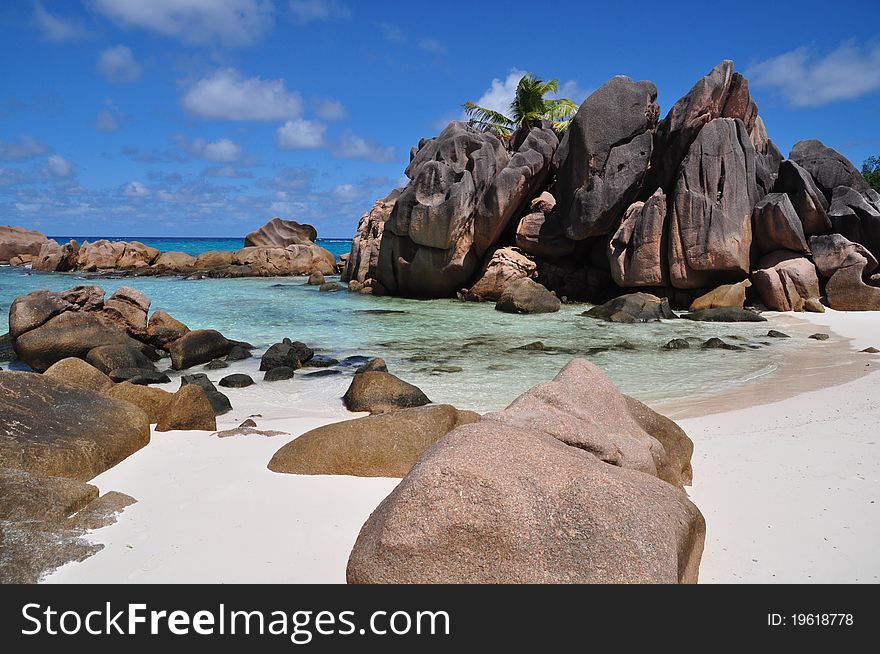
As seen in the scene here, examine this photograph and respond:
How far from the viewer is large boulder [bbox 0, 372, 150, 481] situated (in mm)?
5075

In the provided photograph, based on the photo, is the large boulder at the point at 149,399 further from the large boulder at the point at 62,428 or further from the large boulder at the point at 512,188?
the large boulder at the point at 512,188

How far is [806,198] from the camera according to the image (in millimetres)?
20297

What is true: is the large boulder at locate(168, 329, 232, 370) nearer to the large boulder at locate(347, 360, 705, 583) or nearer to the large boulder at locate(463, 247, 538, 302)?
the large boulder at locate(347, 360, 705, 583)

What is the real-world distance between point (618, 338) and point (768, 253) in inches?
346

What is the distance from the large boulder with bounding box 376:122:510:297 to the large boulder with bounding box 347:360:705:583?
67.1 feet

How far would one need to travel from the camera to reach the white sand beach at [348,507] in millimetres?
3715

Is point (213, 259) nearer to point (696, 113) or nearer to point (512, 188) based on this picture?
point (512, 188)

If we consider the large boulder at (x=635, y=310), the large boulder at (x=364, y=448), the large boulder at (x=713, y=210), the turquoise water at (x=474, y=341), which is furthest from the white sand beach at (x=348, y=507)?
the large boulder at (x=713, y=210)

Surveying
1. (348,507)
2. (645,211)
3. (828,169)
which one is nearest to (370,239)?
(645,211)

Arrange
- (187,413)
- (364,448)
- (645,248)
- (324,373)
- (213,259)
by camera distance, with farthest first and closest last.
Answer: (213,259) → (645,248) → (324,373) → (187,413) → (364,448)

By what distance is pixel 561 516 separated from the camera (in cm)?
313

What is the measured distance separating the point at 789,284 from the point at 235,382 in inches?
664

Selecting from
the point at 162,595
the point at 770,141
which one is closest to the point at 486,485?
the point at 162,595

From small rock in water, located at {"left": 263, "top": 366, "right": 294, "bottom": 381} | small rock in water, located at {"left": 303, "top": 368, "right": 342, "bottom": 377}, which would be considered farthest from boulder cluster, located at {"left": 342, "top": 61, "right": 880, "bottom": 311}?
small rock in water, located at {"left": 263, "top": 366, "right": 294, "bottom": 381}
